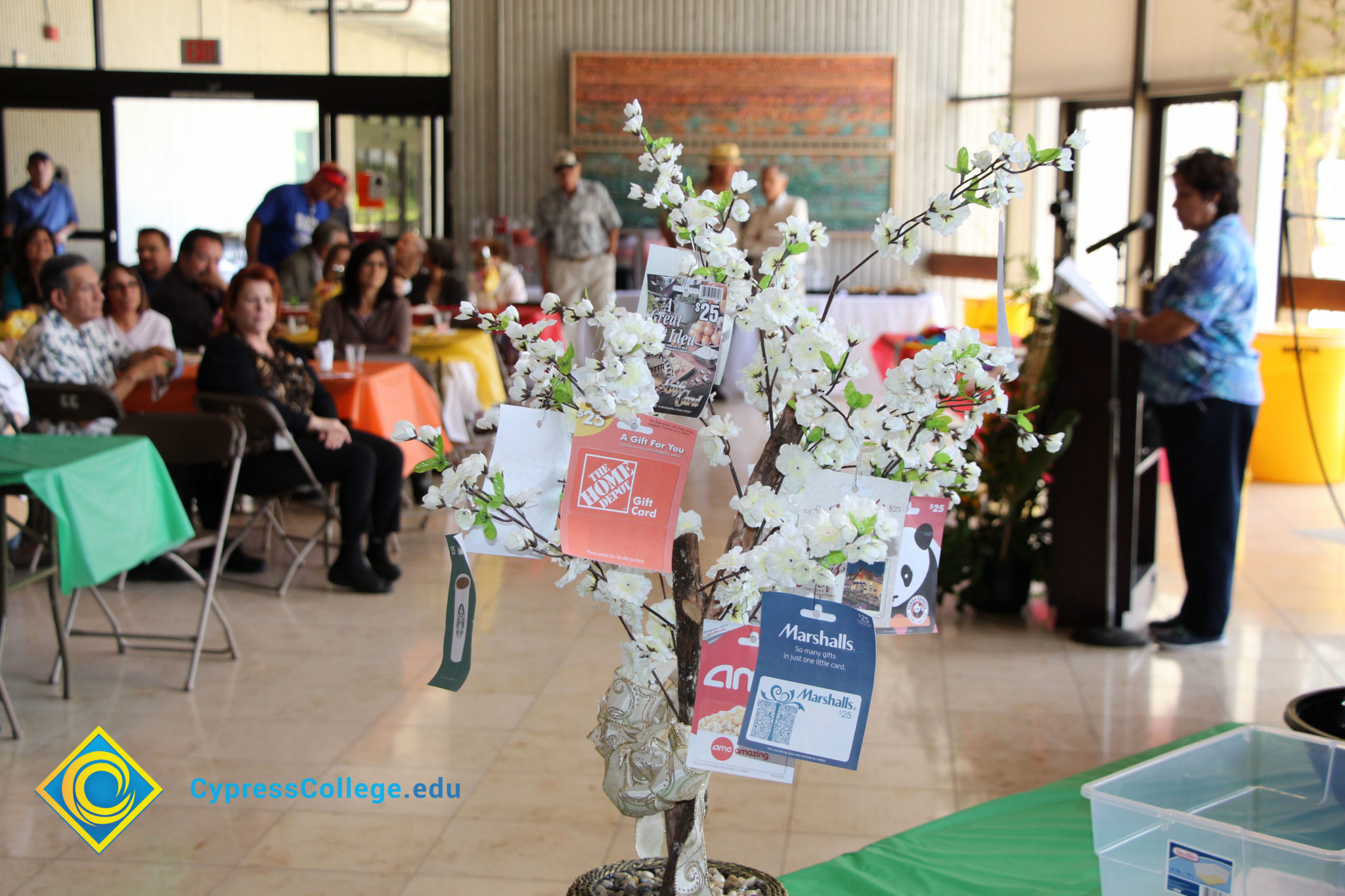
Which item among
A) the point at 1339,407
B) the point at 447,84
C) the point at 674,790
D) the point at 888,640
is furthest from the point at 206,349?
the point at 447,84

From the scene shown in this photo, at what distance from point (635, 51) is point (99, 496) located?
8.23 meters

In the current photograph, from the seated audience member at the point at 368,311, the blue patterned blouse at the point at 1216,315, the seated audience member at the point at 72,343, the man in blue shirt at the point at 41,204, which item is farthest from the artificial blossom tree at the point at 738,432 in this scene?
the man in blue shirt at the point at 41,204

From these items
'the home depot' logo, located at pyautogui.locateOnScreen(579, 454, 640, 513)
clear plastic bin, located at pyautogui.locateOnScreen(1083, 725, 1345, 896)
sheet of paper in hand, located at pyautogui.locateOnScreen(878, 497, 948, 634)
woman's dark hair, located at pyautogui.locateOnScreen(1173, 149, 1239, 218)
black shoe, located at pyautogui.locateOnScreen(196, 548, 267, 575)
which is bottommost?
black shoe, located at pyautogui.locateOnScreen(196, 548, 267, 575)

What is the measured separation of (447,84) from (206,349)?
6.90 m

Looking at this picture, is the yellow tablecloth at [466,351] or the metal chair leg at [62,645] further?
A: the yellow tablecloth at [466,351]

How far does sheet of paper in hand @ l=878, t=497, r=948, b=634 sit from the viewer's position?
1.42 meters

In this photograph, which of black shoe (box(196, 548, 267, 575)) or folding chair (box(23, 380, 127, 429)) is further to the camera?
black shoe (box(196, 548, 267, 575))

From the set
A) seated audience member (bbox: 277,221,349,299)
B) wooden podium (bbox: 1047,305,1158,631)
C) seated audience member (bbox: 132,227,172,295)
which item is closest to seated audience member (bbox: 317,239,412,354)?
seated audience member (bbox: 132,227,172,295)

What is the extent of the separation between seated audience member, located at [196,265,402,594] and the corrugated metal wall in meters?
6.24

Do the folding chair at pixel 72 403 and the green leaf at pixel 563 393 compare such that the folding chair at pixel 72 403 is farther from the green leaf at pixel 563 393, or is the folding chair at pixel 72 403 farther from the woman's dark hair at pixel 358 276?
the green leaf at pixel 563 393

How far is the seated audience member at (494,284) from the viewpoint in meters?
7.09

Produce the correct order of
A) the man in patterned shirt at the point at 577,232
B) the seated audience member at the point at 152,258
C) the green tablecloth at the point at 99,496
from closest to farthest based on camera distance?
Result: the green tablecloth at the point at 99,496 → the seated audience member at the point at 152,258 → the man in patterned shirt at the point at 577,232

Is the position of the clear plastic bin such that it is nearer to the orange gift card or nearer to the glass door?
the orange gift card

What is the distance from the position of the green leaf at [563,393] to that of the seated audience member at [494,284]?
210 inches
